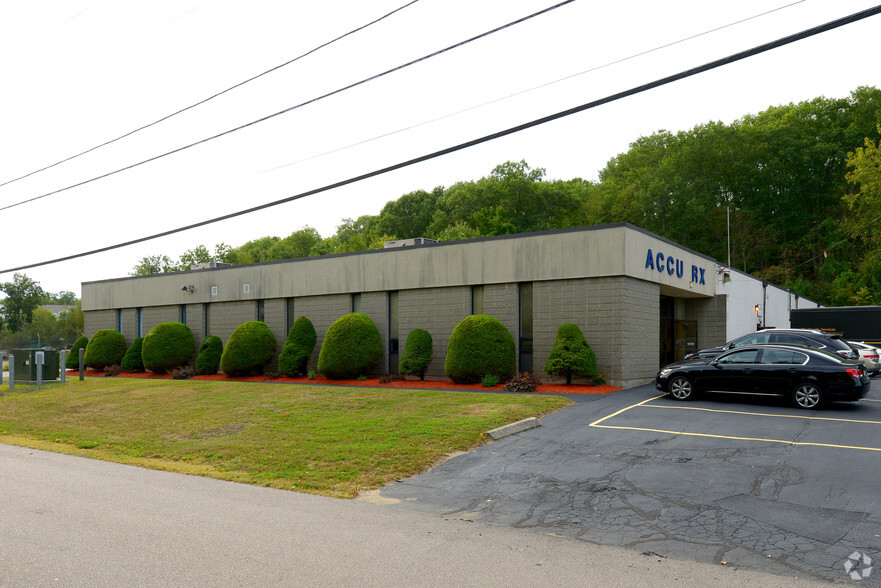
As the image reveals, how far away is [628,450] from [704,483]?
81.7 inches

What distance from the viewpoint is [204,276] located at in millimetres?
29781

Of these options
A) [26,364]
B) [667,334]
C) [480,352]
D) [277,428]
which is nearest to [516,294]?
[480,352]

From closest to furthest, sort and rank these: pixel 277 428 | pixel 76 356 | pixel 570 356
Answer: pixel 277 428, pixel 570 356, pixel 76 356

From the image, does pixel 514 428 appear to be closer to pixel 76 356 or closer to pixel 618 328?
pixel 618 328

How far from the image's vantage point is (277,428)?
13.3 metres

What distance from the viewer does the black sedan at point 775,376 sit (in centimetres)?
1367

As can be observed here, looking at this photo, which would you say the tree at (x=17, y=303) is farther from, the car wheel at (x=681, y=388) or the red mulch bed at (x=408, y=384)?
the car wheel at (x=681, y=388)


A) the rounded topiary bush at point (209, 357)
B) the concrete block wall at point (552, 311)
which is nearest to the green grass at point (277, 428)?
the concrete block wall at point (552, 311)

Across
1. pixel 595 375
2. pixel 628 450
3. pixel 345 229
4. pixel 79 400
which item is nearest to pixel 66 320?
pixel 345 229

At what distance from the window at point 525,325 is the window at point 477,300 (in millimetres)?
1503

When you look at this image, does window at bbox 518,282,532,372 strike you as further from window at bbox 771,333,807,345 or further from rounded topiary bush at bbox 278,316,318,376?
rounded topiary bush at bbox 278,316,318,376

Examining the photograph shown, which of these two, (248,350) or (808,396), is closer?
(808,396)

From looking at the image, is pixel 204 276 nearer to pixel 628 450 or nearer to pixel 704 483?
pixel 628 450

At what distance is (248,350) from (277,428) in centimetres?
1241
